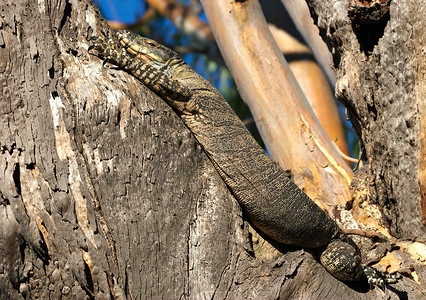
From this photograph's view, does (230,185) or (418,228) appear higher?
(230,185)

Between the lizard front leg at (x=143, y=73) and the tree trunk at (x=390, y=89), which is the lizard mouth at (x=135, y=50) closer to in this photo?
the lizard front leg at (x=143, y=73)

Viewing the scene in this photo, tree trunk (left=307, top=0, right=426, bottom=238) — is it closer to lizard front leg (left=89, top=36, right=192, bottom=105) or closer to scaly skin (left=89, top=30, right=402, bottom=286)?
scaly skin (left=89, top=30, right=402, bottom=286)

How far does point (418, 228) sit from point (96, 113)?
3.13 metres

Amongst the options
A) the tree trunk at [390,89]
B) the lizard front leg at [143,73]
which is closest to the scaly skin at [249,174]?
the lizard front leg at [143,73]

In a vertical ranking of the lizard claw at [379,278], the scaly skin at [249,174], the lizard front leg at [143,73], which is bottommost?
the lizard claw at [379,278]

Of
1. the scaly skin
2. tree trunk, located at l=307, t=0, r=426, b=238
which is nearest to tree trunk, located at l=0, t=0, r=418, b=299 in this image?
the scaly skin

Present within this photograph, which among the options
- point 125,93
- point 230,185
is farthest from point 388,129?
point 125,93

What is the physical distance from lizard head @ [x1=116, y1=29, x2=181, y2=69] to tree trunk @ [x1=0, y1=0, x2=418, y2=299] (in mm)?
737

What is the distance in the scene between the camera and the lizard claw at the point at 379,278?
412 centimetres

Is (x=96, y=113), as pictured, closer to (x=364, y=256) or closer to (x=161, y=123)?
(x=161, y=123)

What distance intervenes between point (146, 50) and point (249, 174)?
180 cm

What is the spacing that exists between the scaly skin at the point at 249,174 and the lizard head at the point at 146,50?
0.01m

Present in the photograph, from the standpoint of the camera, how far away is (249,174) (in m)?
4.27

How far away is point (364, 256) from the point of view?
4.77 m
